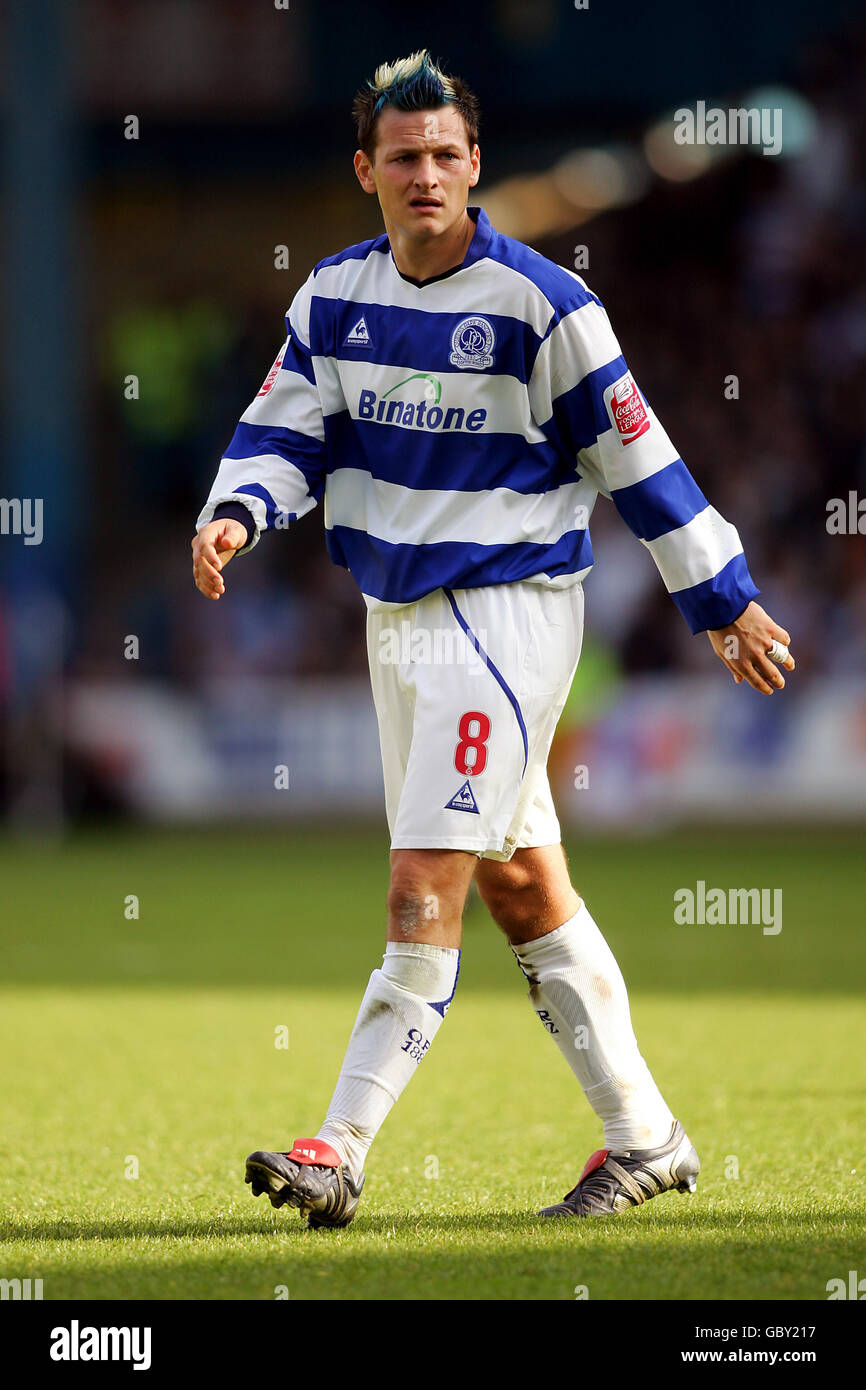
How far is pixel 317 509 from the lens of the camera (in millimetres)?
16422

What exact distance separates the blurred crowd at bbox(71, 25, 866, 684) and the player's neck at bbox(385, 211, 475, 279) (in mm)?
10304

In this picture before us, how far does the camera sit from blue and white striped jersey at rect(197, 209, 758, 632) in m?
3.56

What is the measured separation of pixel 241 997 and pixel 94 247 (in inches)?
647

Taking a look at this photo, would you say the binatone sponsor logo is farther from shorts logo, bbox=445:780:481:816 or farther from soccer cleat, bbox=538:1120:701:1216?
soccer cleat, bbox=538:1120:701:1216

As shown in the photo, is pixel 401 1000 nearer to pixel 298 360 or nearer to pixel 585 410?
pixel 585 410

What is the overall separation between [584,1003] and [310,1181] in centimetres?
73

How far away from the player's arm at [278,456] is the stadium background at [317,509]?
4.36 m

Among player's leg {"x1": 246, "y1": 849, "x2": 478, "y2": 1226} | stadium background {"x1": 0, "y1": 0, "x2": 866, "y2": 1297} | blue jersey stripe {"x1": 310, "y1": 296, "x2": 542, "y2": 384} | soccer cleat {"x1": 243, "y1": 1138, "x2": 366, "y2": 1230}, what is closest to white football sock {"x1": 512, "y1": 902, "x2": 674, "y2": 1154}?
player's leg {"x1": 246, "y1": 849, "x2": 478, "y2": 1226}

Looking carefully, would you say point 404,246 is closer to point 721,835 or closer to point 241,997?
point 241,997

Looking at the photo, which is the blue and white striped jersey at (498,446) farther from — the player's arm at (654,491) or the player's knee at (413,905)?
the player's knee at (413,905)

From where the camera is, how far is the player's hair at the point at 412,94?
11.6 feet

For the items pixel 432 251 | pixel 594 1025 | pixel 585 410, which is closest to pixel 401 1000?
pixel 594 1025

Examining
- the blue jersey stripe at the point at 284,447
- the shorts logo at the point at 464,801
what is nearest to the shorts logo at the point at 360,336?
the blue jersey stripe at the point at 284,447

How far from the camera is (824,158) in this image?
15750mm
